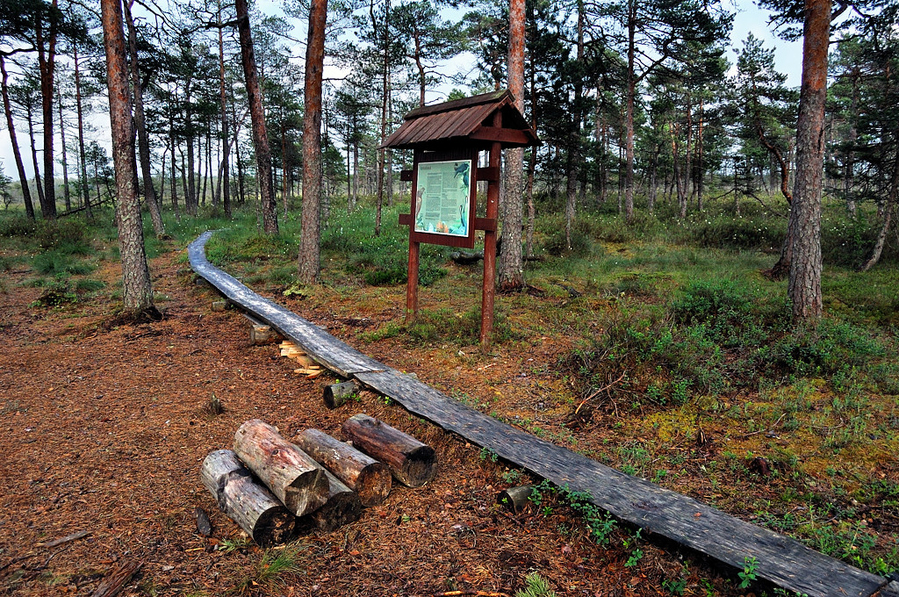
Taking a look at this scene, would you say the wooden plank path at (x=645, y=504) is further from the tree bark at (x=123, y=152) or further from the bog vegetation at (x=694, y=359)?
the tree bark at (x=123, y=152)

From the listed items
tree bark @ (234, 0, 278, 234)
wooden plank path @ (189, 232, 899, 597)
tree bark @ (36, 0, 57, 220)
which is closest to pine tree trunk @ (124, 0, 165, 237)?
tree bark @ (36, 0, 57, 220)

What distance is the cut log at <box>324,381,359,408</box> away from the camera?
18.6ft

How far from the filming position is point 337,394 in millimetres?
5676

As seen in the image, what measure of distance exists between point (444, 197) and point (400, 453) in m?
4.32

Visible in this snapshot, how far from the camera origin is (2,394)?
5.68 m

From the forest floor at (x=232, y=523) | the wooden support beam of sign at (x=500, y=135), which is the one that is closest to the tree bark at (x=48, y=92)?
the forest floor at (x=232, y=523)


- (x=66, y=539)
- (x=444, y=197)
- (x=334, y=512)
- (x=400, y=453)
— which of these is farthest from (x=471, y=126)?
(x=66, y=539)

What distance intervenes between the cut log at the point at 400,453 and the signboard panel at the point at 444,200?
10.5ft

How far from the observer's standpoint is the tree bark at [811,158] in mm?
7479

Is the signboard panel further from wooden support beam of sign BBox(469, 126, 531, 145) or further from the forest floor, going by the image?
the forest floor

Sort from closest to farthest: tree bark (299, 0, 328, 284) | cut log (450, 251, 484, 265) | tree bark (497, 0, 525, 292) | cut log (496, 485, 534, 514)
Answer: cut log (496, 485, 534, 514) → tree bark (497, 0, 525, 292) → tree bark (299, 0, 328, 284) → cut log (450, 251, 484, 265)

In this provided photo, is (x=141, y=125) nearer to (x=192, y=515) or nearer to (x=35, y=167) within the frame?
(x=35, y=167)

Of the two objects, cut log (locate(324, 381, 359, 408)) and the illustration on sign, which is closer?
cut log (locate(324, 381, 359, 408))

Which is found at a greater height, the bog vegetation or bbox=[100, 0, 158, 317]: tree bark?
bbox=[100, 0, 158, 317]: tree bark
